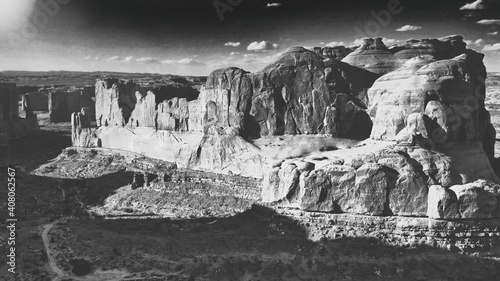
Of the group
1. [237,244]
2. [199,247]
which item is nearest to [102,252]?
[199,247]

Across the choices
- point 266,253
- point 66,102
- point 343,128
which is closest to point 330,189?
point 266,253

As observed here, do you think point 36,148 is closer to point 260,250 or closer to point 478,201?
point 260,250

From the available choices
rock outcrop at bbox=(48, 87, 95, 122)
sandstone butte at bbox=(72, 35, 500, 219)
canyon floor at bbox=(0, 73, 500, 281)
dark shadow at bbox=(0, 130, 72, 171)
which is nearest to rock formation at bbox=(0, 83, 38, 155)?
dark shadow at bbox=(0, 130, 72, 171)

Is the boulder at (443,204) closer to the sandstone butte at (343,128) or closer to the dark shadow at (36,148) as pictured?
the sandstone butte at (343,128)

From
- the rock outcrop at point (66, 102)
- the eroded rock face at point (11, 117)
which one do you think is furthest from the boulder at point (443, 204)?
the rock outcrop at point (66, 102)

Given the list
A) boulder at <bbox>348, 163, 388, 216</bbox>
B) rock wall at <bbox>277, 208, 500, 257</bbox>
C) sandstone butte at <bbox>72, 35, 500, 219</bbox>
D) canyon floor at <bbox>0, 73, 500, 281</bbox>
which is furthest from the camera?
sandstone butte at <bbox>72, 35, 500, 219</bbox>

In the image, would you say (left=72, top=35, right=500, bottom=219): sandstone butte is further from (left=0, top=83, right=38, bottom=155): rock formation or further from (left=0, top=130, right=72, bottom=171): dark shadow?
(left=0, top=83, right=38, bottom=155): rock formation
